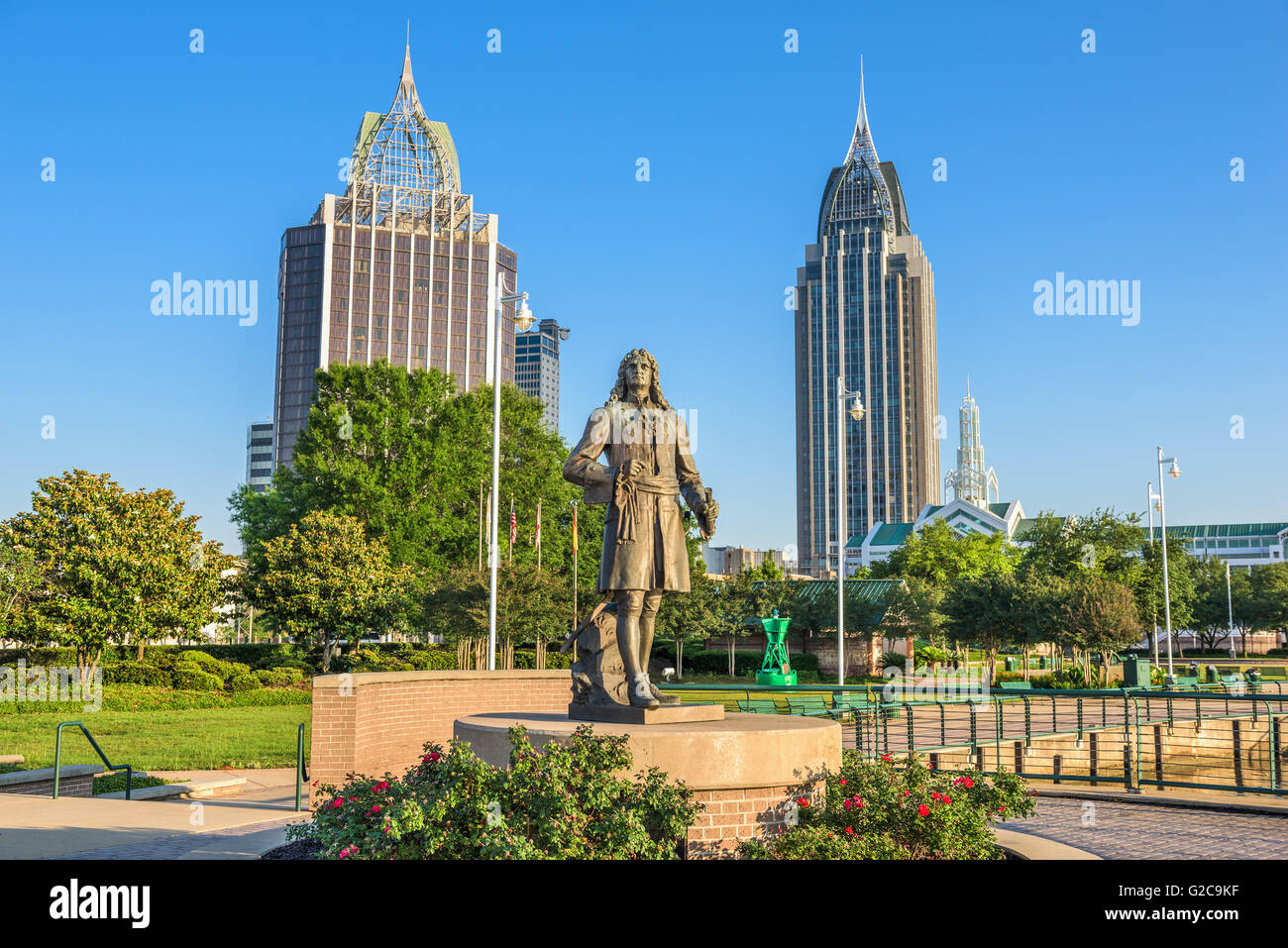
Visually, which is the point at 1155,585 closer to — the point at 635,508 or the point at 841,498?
the point at 841,498

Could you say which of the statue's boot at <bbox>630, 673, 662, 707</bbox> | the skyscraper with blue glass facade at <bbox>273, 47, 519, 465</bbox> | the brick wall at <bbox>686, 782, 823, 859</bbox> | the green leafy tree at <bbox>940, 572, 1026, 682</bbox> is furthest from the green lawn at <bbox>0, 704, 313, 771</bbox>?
the skyscraper with blue glass facade at <bbox>273, 47, 519, 465</bbox>

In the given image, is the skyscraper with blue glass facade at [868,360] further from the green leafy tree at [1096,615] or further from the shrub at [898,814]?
the shrub at [898,814]

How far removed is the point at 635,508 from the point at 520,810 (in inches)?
119

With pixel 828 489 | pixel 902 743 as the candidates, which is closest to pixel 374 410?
pixel 902 743

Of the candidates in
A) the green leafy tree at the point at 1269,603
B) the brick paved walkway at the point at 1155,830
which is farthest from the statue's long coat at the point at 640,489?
the green leafy tree at the point at 1269,603

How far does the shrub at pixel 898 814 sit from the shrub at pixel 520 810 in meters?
0.80

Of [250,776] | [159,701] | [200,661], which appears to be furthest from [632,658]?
[200,661]

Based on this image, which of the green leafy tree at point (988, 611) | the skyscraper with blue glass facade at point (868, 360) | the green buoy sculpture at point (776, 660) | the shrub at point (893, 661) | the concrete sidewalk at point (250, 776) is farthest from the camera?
the skyscraper with blue glass facade at point (868, 360)

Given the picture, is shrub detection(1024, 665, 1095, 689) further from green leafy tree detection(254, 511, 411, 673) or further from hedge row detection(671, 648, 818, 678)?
green leafy tree detection(254, 511, 411, 673)

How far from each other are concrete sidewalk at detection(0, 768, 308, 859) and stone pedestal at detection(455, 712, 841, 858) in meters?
3.87

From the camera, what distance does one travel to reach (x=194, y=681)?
30844 mm

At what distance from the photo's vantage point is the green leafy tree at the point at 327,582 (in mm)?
37531

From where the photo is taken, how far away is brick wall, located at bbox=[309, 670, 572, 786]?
40.7ft
